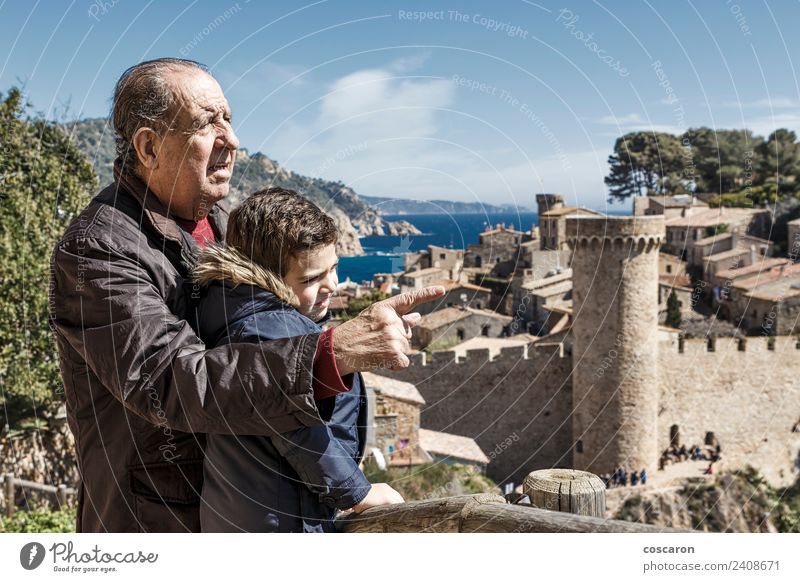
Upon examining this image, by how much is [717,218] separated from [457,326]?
631 inches

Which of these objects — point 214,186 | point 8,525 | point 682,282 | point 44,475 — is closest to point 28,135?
point 44,475

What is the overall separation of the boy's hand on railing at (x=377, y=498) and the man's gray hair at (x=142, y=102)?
1.19m

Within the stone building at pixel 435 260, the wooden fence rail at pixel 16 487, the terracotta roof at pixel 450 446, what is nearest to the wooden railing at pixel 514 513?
the wooden fence rail at pixel 16 487

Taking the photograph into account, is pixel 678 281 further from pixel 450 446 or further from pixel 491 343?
pixel 450 446

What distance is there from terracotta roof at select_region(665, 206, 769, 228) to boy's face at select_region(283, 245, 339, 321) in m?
32.7

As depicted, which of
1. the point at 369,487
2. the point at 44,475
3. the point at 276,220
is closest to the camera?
the point at 276,220

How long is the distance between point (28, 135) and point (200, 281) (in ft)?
38.2

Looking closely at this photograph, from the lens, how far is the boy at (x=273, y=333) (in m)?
2.00

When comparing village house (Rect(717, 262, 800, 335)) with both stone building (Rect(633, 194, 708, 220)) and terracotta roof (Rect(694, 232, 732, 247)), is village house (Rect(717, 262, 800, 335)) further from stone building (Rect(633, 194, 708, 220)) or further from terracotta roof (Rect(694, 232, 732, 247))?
stone building (Rect(633, 194, 708, 220))

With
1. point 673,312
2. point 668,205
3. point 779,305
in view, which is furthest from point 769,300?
point 668,205

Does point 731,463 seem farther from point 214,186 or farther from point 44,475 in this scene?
point 214,186

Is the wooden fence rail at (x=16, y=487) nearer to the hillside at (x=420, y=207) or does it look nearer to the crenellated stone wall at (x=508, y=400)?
the hillside at (x=420, y=207)
